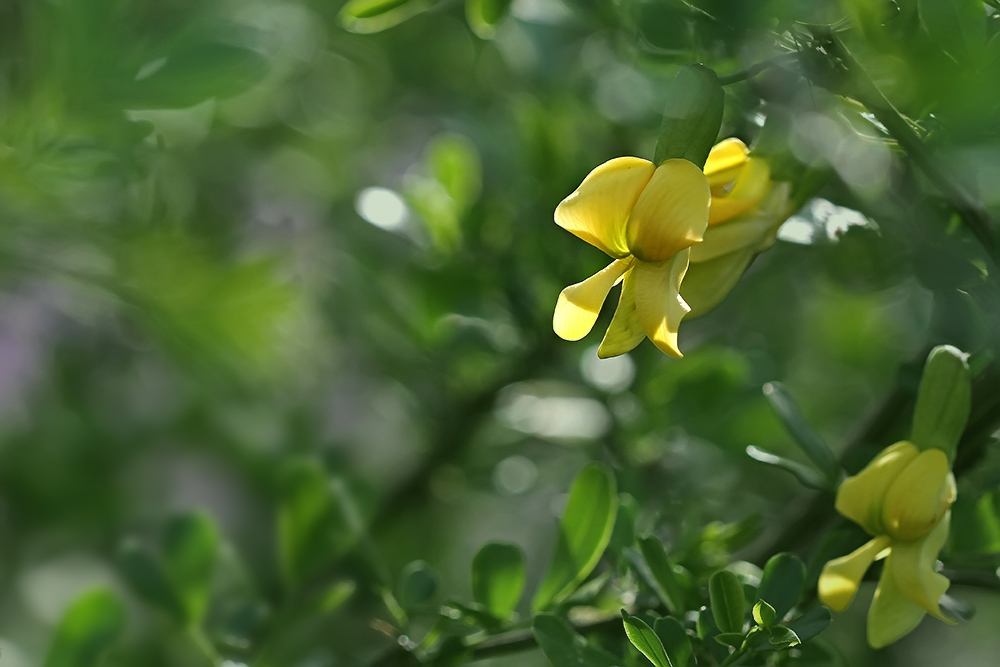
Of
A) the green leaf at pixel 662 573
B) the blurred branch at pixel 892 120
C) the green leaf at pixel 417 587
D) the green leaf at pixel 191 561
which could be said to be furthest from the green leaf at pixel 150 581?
the blurred branch at pixel 892 120

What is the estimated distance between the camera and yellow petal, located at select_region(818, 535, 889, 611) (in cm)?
38

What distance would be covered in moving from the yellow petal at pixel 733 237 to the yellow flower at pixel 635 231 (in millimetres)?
31

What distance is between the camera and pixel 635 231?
0.38 meters

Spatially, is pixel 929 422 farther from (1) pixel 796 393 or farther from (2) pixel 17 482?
(2) pixel 17 482

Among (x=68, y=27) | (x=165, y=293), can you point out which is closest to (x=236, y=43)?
(x=68, y=27)

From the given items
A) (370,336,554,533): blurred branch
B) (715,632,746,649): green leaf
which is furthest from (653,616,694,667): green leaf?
(370,336,554,533): blurred branch

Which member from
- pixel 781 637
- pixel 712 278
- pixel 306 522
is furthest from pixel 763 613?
pixel 306 522

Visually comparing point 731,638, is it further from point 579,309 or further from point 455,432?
point 455,432

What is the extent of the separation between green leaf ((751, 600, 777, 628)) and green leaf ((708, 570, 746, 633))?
0.01m

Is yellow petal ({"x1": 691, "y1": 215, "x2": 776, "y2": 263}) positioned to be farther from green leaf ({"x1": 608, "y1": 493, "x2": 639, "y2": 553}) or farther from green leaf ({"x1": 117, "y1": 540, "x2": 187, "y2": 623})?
green leaf ({"x1": 117, "y1": 540, "x2": 187, "y2": 623})

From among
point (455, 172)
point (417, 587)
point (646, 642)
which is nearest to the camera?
point (646, 642)

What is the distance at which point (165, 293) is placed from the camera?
2.33 feet

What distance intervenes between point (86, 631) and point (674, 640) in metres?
0.24

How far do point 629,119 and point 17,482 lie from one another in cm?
56
